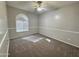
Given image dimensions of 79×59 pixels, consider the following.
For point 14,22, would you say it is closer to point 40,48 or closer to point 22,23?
point 22,23

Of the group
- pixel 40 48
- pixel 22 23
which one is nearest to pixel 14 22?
pixel 22 23

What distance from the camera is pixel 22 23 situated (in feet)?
3.63

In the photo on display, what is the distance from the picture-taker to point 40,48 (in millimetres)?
1293

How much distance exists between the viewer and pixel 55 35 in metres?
1.23

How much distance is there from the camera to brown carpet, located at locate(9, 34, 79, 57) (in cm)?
123

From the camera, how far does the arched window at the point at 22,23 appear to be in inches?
43.1

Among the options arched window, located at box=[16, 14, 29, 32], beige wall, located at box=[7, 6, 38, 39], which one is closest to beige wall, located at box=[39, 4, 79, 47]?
beige wall, located at box=[7, 6, 38, 39]

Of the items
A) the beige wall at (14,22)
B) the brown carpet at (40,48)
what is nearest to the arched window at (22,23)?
the beige wall at (14,22)

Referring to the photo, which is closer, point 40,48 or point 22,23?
point 22,23

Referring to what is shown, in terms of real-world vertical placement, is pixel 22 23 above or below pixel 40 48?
above

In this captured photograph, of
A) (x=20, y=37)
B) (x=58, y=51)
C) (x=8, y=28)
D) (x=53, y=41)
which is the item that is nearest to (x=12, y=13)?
(x=8, y=28)

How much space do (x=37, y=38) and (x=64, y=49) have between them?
53cm

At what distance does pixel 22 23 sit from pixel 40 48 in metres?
0.52

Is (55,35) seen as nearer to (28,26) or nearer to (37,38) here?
(37,38)
